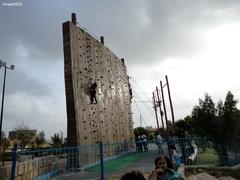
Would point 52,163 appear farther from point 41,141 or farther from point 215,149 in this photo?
point 41,141

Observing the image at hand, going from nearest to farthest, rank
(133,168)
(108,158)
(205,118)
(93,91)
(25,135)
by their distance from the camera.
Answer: (133,168) < (108,158) < (93,91) < (205,118) < (25,135)

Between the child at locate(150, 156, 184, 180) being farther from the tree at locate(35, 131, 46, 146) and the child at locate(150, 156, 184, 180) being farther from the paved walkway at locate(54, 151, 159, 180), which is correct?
the tree at locate(35, 131, 46, 146)

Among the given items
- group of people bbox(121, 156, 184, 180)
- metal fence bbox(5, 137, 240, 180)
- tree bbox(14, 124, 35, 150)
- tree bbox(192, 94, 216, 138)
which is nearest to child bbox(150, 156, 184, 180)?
group of people bbox(121, 156, 184, 180)

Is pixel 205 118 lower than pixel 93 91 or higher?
lower

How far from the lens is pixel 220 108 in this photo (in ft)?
54.7

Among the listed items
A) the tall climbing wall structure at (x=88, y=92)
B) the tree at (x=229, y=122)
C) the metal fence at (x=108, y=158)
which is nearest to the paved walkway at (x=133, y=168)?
the metal fence at (x=108, y=158)

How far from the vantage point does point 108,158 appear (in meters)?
9.38

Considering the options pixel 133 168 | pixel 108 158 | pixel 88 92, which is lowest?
pixel 133 168

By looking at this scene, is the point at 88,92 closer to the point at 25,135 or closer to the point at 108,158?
the point at 108,158

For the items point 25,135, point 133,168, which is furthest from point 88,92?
point 25,135

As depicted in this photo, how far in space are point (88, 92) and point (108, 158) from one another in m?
4.76

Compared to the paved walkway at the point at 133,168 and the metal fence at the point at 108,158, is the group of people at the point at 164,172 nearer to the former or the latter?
the metal fence at the point at 108,158

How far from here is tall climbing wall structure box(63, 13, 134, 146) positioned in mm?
11718

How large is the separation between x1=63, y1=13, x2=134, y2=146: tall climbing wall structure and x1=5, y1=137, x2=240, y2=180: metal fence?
2371 millimetres
